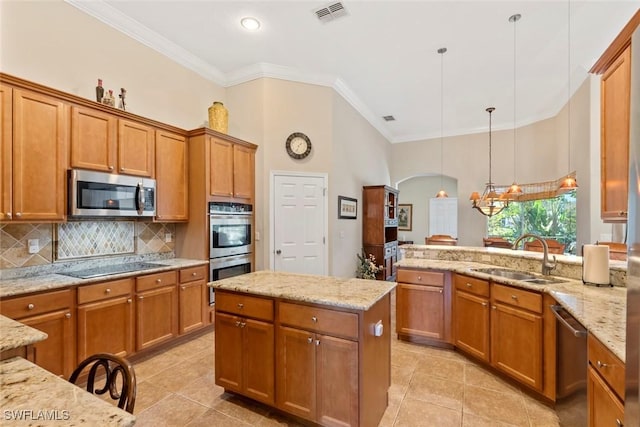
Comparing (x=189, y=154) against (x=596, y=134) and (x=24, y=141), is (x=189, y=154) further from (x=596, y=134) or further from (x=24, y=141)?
(x=596, y=134)

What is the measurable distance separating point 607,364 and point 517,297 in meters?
1.15

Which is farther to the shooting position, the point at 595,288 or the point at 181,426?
the point at 595,288

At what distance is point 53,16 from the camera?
108 inches

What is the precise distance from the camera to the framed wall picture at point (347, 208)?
484 centimetres

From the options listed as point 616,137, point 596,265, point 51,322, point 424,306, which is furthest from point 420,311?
point 51,322

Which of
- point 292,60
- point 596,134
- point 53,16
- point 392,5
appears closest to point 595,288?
point 596,134

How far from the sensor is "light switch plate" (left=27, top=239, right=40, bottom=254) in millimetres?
2539

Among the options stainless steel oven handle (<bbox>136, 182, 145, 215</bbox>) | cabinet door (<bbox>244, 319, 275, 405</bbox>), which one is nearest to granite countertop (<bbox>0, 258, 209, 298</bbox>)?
stainless steel oven handle (<bbox>136, 182, 145, 215</bbox>)

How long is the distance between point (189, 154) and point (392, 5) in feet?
9.50

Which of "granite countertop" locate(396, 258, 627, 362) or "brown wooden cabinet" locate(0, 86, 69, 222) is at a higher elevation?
"brown wooden cabinet" locate(0, 86, 69, 222)

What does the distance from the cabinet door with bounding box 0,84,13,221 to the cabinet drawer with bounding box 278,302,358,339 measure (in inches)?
87.9

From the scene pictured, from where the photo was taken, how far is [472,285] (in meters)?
2.83

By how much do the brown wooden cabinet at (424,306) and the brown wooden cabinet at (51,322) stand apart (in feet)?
10.2

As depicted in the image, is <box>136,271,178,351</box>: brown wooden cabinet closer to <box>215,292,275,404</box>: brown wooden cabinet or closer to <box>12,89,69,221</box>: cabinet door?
<box>12,89,69,221</box>: cabinet door
